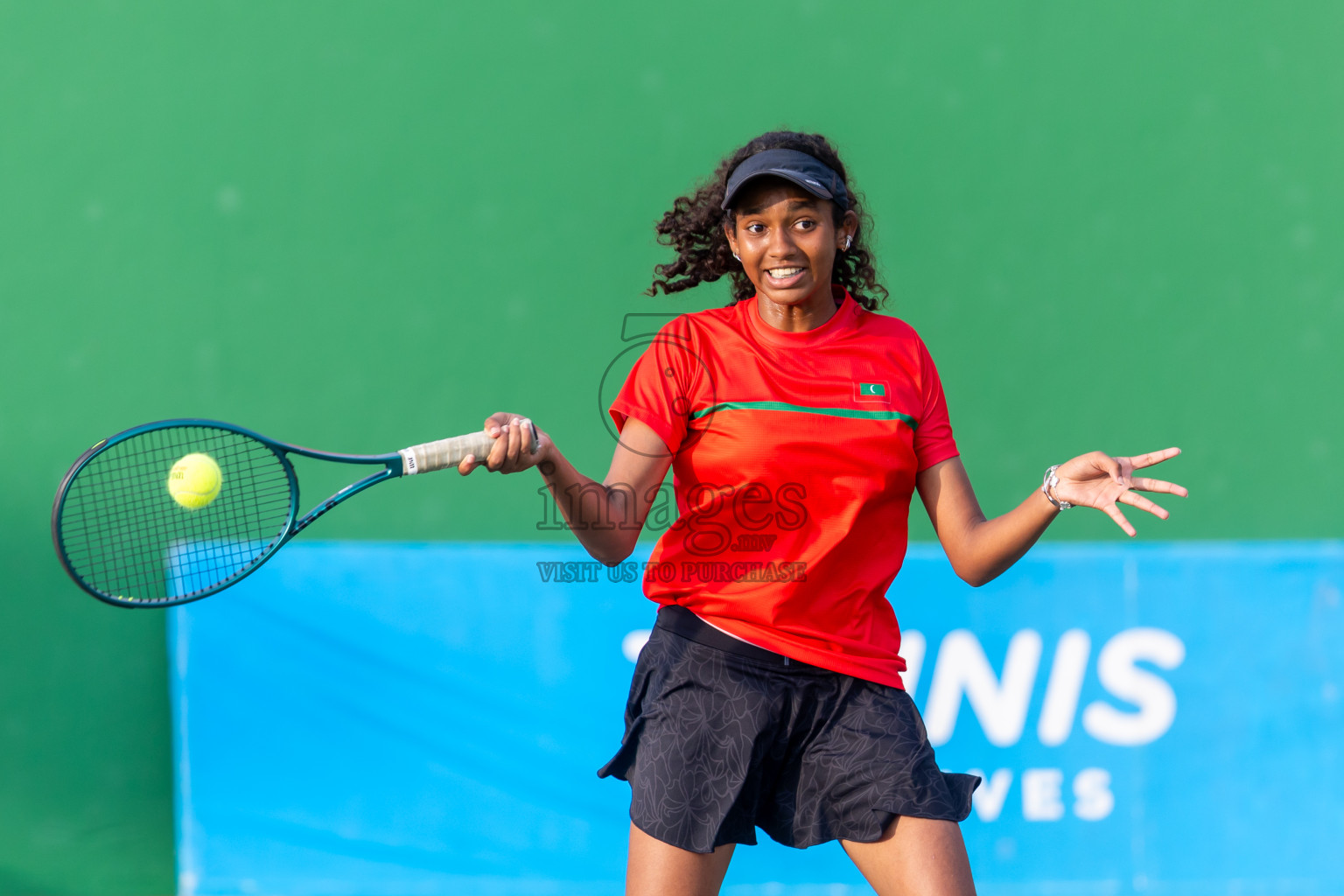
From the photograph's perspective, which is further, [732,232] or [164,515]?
[164,515]

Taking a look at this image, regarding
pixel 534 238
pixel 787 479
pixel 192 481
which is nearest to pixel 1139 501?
pixel 787 479

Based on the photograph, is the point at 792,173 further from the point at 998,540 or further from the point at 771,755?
the point at 771,755

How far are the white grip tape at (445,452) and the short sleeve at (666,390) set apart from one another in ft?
0.82

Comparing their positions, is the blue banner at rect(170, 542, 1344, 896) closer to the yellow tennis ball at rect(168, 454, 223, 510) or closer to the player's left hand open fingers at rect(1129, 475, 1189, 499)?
the yellow tennis ball at rect(168, 454, 223, 510)

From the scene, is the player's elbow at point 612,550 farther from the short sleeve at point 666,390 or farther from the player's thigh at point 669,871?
the player's thigh at point 669,871

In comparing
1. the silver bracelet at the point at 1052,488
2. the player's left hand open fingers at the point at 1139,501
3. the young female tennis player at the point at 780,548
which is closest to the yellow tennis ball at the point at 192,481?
the young female tennis player at the point at 780,548

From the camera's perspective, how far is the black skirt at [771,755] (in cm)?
182

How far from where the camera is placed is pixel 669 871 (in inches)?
70.6

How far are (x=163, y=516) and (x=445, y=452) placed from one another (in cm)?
126

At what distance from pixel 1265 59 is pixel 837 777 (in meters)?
2.60

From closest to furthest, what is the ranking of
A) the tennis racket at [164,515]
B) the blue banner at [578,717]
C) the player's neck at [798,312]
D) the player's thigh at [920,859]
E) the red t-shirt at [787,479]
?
1. the player's thigh at [920,859]
2. the red t-shirt at [787,479]
3. the player's neck at [798,312]
4. the tennis racket at [164,515]
5. the blue banner at [578,717]

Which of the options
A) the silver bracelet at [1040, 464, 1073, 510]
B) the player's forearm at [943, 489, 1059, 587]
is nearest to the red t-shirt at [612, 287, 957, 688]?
the player's forearm at [943, 489, 1059, 587]

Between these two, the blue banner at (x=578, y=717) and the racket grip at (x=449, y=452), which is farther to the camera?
the blue banner at (x=578, y=717)

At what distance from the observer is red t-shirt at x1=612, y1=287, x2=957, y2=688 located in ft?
6.11
